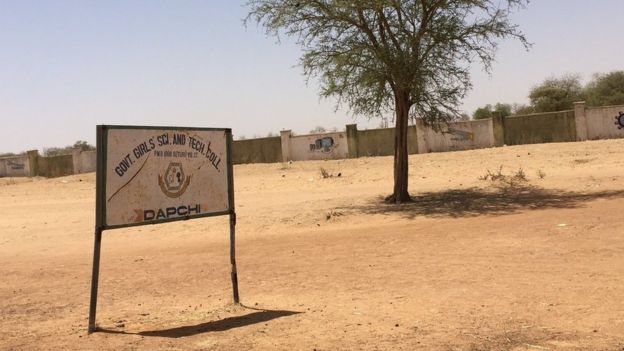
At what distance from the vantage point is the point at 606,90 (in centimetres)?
5712

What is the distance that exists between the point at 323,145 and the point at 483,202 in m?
22.3

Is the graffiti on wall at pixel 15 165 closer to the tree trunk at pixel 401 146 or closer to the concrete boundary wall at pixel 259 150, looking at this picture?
the concrete boundary wall at pixel 259 150

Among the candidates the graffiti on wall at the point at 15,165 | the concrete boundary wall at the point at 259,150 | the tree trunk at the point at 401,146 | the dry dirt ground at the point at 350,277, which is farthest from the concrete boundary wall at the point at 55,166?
the tree trunk at the point at 401,146

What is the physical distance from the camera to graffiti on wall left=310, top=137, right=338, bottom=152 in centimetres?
3988

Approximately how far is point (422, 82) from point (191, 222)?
719cm

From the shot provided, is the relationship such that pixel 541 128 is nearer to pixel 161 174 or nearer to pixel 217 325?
pixel 161 174

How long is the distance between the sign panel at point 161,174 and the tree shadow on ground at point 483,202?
9.57 m

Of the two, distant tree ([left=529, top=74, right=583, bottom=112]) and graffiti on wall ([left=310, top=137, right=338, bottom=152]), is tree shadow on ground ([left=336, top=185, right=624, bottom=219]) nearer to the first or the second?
graffiti on wall ([left=310, top=137, right=338, bottom=152])

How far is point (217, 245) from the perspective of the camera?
1399cm

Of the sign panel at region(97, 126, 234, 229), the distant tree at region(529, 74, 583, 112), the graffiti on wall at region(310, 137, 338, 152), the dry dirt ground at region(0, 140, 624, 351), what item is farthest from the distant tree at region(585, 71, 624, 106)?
the sign panel at region(97, 126, 234, 229)

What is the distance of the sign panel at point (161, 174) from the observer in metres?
6.65

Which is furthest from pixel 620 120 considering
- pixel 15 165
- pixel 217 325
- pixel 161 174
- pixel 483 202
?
pixel 15 165

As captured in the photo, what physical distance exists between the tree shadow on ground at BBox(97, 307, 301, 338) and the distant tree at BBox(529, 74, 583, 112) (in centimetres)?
5244

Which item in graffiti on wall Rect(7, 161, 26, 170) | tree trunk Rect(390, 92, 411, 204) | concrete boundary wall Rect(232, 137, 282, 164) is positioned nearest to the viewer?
tree trunk Rect(390, 92, 411, 204)
